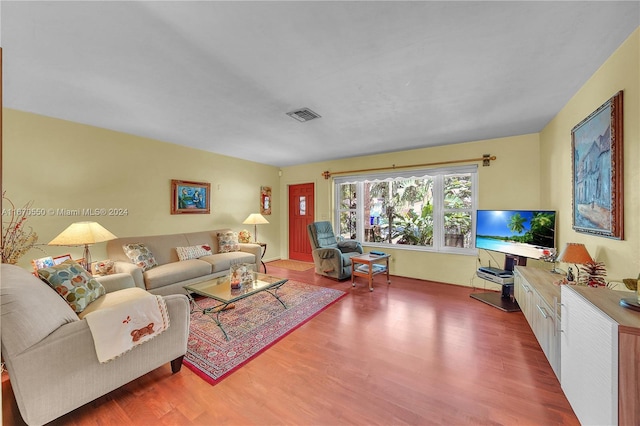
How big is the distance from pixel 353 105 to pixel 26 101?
3.31 metres

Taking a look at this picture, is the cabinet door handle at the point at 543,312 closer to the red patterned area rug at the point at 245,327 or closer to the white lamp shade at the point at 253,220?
the red patterned area rug at the point at 245,327

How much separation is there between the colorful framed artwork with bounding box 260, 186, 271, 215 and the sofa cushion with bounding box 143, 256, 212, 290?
7.44ft

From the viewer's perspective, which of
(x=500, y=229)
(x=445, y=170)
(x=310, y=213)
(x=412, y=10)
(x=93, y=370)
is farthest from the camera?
(x=310, y=213)

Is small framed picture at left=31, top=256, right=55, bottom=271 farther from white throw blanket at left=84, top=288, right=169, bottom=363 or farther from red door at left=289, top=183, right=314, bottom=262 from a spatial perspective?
red door at left=289, top=183, right=314, bottom=262

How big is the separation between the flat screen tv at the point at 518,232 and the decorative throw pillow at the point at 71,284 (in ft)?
14.5

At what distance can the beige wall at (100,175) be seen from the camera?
2.78m

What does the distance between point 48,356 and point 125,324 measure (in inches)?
13.6

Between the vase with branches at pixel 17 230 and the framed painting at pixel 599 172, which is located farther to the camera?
the vase with branches at pixel 17 230

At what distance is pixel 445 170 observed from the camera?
4191 mm

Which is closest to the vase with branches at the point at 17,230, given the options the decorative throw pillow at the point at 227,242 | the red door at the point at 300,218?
the decorative throw pillow at the point at 227,242

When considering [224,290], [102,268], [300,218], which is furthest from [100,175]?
[300,218]

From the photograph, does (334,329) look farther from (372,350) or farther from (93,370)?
(93,370)

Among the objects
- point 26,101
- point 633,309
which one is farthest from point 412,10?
point 26,101

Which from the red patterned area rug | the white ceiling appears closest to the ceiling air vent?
the white ceiling
